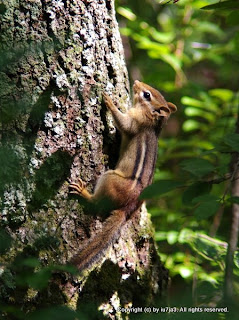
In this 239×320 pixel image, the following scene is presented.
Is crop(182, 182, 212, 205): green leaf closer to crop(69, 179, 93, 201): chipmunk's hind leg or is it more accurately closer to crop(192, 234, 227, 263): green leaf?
crop(69, 179, 93, 201): chipmunk's hind leg

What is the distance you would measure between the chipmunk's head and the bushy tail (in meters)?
1.19

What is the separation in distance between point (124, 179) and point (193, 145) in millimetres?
2197

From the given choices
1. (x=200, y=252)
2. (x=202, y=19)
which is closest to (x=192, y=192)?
(x=200, y=252)

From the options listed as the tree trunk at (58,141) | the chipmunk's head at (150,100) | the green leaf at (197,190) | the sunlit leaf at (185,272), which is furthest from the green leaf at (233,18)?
the sunlit leaf at (185,272)

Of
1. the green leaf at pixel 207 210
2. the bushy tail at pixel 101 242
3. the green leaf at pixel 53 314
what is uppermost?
the bushy tail at pixel 101 242

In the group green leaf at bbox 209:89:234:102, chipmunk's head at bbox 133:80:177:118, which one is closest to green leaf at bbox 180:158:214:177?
chipmunk's head at bbox 133:80:177:118

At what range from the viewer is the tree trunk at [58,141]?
218cm

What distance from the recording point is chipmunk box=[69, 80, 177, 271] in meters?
2.41

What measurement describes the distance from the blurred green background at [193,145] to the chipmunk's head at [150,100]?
0.52 metres

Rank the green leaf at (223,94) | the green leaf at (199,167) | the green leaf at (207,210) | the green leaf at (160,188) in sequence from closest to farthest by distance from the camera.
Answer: the green leaf at (160,188), the green leaf at (207,210), the green leaf at (199,167), the green leaf at (223,94)

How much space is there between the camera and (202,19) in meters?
5.27

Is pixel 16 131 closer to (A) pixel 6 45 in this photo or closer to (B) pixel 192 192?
(A) pixel 6 45

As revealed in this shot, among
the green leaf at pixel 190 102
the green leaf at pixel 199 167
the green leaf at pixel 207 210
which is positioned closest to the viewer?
the green leaf at pixel 207 210

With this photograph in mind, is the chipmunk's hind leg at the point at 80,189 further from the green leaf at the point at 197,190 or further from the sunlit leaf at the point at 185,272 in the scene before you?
the sunlit leaf at the point at 185,272
